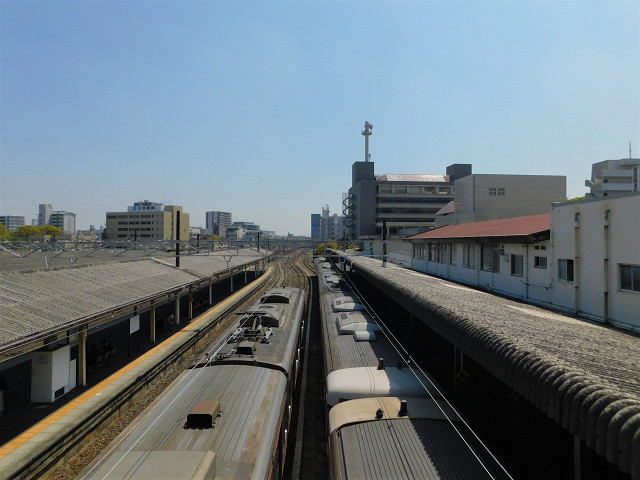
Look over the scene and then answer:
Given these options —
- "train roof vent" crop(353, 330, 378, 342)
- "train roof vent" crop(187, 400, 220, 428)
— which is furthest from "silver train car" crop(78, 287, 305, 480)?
"train roof vent" crop(353, 330, 378, 342)

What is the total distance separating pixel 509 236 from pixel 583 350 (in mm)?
7920

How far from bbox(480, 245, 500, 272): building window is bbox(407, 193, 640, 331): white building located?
0.13ft

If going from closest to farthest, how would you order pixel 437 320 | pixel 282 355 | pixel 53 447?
pixel 437 320
pixel 53 447
pixel 282 355

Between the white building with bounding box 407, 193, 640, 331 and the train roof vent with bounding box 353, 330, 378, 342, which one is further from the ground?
the white building with bounding box 407, 193, 640, 331

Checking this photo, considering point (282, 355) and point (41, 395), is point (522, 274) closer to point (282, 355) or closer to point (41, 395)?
point (282, 355)

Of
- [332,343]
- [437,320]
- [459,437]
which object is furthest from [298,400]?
[459,437]

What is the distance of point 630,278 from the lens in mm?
8539

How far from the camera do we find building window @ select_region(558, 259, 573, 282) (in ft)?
34.8

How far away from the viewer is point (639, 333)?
8023 mm

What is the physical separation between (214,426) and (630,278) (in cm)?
939

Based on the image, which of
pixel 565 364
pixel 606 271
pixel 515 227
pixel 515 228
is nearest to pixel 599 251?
pixel 606 271

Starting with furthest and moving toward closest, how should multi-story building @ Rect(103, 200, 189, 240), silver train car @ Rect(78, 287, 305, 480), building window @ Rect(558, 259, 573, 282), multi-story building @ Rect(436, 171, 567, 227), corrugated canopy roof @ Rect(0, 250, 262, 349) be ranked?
1. multi-story building @ Rect(103, 200, 189, 240)
2. multi-story building @ Rect(436, 171, 567, 227)
3. corrugated canopy roof @ Rect(0, 250, 262, 349)
4. building window @ Rect(558, 259, 573, 282)
5. silver train car @ Rect(78, 287, 305, 480)

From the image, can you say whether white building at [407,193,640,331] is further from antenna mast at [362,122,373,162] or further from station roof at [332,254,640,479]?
antenna mast at [362,122,373,162]

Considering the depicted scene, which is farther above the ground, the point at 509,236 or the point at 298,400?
the point at 509,236
